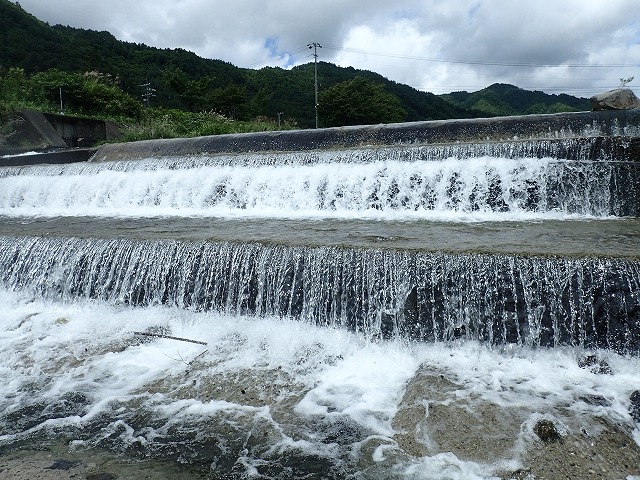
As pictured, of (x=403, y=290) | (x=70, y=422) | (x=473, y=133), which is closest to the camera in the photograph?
(x=70, y=422)

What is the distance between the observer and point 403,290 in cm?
381

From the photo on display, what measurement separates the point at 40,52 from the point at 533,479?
3701 centimetres

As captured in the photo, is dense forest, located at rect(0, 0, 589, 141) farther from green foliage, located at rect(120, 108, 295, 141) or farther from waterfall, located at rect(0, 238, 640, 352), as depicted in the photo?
waterfall, located at rect(0, 238, 640, 352)

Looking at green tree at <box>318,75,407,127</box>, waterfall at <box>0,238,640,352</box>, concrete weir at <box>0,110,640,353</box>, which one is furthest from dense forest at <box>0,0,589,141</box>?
waterfall at <box>0,238,640,352</box>

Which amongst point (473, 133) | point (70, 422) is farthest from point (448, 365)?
point (473, 133)

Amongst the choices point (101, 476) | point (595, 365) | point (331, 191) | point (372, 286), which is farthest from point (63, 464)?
point (331, 191)

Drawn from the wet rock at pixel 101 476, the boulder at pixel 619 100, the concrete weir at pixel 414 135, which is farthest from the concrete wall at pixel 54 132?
the boulder at pixel 619 100

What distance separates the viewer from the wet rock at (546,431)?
2.55 meters

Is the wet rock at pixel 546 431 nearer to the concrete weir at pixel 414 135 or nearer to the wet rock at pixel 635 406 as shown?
the wet rock at pixel 635 406

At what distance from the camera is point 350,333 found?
396 centimetres

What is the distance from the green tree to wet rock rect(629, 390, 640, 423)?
25.2 metres

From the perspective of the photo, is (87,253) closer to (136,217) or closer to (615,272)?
(136,217)

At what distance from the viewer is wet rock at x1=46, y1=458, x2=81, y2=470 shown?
2.41 m

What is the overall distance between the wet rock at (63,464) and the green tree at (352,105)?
2593 centimetres
